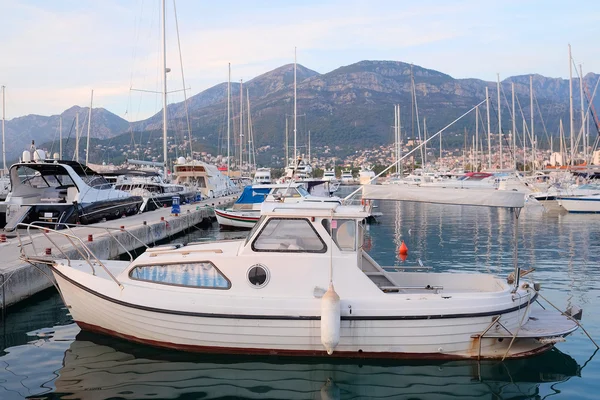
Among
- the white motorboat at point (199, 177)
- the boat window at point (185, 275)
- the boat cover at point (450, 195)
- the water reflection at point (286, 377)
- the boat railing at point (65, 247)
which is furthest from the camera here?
the white motorboat at point (199, 177)

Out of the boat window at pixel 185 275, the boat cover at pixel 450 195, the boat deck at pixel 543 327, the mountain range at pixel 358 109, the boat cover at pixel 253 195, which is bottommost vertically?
the boat deck at pixel 543 327

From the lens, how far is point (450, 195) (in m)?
10.4

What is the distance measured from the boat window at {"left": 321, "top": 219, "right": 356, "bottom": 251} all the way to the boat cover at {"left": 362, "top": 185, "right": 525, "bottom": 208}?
158 cm

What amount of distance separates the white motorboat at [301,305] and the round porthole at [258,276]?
0.6 inches

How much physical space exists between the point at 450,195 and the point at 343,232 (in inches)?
91.3

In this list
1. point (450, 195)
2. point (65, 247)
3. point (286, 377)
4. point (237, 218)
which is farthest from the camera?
point (237, 218)

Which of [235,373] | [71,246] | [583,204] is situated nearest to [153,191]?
[71,246]

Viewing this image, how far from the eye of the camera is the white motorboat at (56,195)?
68.6 feet

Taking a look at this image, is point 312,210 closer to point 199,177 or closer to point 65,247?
point 65,247

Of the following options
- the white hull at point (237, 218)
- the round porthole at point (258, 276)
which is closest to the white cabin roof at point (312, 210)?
the round porthole at point (258, 276)

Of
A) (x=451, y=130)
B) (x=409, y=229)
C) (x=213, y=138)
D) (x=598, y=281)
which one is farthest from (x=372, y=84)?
(x=598, y=281)

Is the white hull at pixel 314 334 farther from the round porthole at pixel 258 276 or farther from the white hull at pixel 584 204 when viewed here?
the white hull at pixel 584 204

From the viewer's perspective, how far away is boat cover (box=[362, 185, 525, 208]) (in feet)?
31.8

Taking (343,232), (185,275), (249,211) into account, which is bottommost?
(249,211)
